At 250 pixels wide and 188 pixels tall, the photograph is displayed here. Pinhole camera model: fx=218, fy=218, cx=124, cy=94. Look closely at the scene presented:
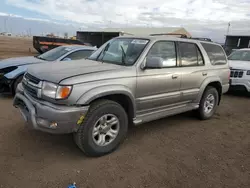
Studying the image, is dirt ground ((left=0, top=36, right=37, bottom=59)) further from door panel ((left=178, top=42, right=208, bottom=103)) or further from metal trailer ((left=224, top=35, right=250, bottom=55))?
metal trailer ((left=224, top=35, right=250, bottom=55))

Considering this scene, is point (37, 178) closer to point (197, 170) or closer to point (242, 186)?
point (197, 170)

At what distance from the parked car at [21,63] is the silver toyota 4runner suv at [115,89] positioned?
2225 millimetres

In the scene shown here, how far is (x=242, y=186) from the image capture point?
281 cm

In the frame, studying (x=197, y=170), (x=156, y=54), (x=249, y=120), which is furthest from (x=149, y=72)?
(x=249, y=120)

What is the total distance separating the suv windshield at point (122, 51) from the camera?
3.72 metres

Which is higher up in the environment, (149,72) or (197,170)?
(149,72)

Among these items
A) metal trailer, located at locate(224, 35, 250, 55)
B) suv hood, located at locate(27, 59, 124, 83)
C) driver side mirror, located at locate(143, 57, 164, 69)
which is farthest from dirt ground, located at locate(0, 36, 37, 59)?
metal trailer, located at locate(224, 35, 250, 55)

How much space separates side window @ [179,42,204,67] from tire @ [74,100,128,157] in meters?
1.80

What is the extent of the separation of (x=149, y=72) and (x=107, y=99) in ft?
2.91

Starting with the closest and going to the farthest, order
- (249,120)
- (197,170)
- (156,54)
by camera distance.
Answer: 1. (197,170)
2. (156,54)
3. (249,120)

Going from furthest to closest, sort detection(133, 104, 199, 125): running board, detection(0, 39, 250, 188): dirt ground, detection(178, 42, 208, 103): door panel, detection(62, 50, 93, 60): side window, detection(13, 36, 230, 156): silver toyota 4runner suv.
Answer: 1. detection(62, 50, 93, 60): side window
2. detection(178, 42, 208, 103): door panel
3. detection(133, 104, 199, 125): running board
4. detection(13, 36, 230, 156): silver toyota 4runner suv
5. detection(0, 39, 250, 188): dirt ground

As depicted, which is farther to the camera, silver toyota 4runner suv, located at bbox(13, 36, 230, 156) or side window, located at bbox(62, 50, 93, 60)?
side window, located at bbox(62, 50, 93, 60)

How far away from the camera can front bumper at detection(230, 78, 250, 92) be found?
746 centimetres

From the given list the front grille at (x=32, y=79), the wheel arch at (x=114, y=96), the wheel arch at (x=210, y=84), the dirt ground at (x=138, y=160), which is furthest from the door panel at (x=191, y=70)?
the front grille at (x=32, y=79)
